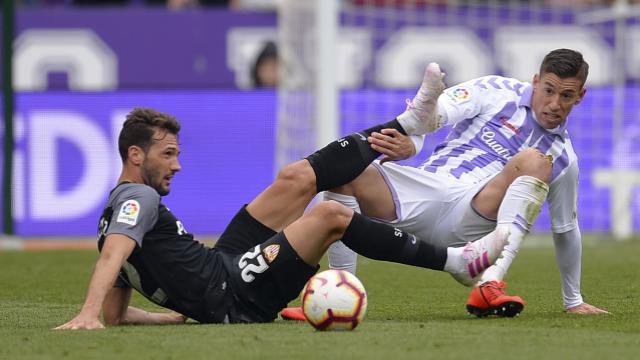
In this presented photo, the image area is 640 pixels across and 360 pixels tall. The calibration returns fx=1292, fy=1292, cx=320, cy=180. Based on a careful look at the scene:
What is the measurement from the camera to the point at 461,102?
24.0 feet

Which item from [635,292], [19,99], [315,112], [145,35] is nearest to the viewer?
[635,292]

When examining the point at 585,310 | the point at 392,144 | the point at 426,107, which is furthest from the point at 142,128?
the point at 585,310

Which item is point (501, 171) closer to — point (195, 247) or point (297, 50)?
point (195, 247)

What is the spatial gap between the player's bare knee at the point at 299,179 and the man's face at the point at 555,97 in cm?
141

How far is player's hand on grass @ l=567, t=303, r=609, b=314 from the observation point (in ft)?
22.9

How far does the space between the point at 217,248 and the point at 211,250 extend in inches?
5.7

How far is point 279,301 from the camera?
646 centimetres

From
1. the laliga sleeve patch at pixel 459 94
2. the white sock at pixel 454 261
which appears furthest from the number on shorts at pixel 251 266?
the laliga sleeve patch at pixel 459 94

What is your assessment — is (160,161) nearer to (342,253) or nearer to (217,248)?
(217,248)

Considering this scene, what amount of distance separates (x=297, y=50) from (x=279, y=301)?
7.23 meters

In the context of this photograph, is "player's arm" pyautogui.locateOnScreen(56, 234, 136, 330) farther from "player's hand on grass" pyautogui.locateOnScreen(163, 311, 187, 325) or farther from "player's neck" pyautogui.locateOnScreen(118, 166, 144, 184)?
"player's hand on grass" pyautogui.locateOnScreen(163, 311, 187, 325)

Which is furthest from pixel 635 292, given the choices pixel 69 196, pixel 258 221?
pixel 69 196

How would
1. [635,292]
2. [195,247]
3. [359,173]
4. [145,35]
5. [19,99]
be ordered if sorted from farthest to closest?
1. [145,35]
2. [19,99]
3. [635,292]
4. [359,173]
5. [195,247]

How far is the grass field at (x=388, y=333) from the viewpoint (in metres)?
5.18
